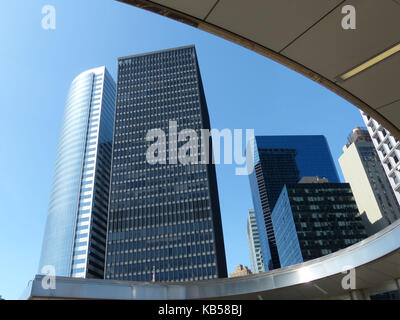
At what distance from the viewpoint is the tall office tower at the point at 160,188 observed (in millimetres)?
92812

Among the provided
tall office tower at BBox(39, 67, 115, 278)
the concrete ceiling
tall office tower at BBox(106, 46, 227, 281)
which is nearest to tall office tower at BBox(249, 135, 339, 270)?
tall office tower at BBox(106, 46, 227, 281)

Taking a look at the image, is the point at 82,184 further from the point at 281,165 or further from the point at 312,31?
the point at 312,31

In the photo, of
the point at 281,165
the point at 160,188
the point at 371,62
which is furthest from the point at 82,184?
the point at 371,62

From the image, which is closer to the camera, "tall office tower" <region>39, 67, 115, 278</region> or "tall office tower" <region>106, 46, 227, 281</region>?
"tall office tower" <region>106, 46, 227, 281</region>

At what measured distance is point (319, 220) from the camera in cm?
10306

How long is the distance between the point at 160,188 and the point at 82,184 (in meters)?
53.0

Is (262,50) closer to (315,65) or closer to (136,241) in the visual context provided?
(315,65)

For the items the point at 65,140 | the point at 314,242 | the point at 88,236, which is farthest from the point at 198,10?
the point at 65,140

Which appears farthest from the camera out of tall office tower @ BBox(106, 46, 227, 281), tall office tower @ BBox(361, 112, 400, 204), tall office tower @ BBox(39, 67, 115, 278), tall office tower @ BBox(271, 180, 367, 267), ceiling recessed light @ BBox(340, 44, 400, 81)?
tall office tower @ BBox(39, 67, 115, 278)

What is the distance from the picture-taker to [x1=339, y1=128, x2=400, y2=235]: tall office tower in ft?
325

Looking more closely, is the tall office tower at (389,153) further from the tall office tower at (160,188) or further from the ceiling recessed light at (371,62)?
the ceiling recessed light at (371,62)

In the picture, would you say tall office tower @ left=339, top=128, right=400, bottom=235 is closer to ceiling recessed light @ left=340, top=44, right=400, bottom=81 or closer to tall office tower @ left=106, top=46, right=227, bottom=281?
tall office tower @ left=106, top=46, right=227, bottom=281

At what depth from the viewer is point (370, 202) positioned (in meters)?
103

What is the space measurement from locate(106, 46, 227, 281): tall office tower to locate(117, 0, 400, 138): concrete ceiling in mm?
90762
